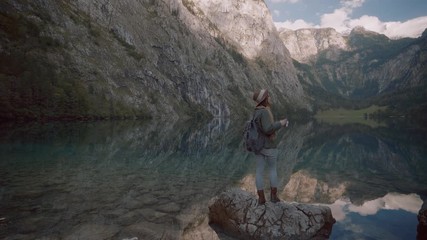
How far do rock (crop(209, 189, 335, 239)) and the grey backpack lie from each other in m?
2.27

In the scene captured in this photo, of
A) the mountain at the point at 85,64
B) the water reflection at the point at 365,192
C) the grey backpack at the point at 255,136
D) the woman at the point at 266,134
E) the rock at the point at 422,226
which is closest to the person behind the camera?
the woman at the point at 266,134

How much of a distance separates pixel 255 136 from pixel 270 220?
3.26 metres

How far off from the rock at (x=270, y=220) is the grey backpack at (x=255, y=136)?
227 cm

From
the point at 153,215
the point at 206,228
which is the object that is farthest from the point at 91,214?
the point at 206,228

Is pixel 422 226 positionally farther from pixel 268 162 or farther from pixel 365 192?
pixel 365 192

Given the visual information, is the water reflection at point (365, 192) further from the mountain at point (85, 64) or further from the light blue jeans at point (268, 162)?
the mountain at point (85, 64)

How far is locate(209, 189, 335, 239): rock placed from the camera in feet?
40.9

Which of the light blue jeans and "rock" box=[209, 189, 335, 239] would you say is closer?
"rock" box=[209, 189, 335, 239]

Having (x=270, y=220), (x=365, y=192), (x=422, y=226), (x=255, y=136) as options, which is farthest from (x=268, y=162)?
(x=365, y=192)

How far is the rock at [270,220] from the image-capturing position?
Result: 12477 mm

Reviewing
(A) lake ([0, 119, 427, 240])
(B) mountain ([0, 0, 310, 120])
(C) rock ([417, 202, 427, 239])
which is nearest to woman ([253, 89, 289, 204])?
(A) lake ([0, 119, 427, 240])

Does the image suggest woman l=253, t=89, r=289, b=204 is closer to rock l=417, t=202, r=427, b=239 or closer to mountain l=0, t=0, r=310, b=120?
rock l=417, t=202, r=427, b=239

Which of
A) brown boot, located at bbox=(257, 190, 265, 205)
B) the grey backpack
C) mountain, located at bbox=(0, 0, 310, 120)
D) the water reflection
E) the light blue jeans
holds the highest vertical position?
mountain, located at bbox=(0, 0, 310, 120)

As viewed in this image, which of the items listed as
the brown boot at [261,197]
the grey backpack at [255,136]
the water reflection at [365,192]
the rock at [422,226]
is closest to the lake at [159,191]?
the water reflection at [365,192]
